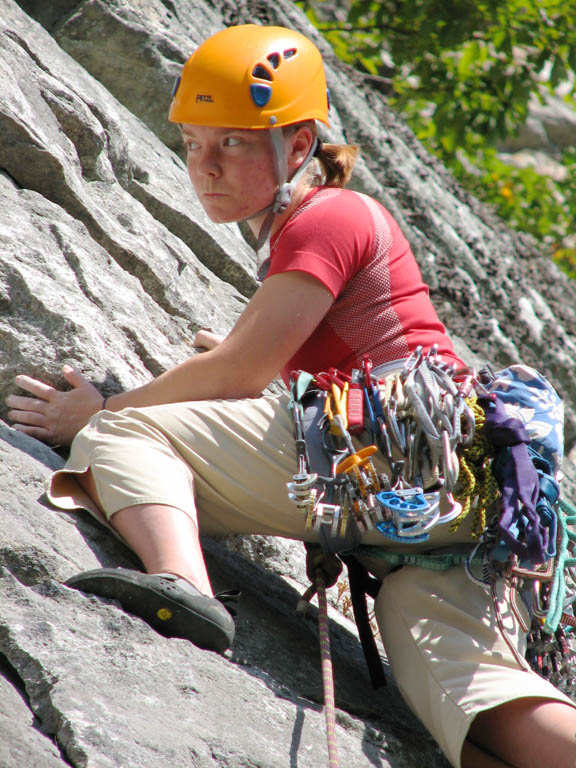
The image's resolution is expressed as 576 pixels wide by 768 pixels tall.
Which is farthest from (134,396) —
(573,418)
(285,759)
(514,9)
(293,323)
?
(514,9)

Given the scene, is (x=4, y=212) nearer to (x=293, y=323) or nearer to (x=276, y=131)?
(x=276, y=131)

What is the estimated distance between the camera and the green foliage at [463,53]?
848 cm

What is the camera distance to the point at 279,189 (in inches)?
129

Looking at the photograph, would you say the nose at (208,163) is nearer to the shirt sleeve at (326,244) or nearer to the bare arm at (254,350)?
the shirt sleeve at (326,244)

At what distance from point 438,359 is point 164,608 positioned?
120cm

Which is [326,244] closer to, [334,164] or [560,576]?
[334,164]

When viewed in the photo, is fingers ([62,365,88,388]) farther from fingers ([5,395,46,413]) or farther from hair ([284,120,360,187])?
hair ([284,120,360,187])

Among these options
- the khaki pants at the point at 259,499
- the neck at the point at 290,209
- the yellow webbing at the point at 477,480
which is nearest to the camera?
the khaki pants at the point at 259,499

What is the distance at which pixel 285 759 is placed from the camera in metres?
2.27

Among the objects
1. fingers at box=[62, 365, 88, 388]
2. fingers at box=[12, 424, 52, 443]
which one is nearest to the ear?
fingers at box=[62, 365, 88, 388]

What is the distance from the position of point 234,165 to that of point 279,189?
185 millimetres

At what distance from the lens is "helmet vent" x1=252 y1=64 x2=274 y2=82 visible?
3.29 meters

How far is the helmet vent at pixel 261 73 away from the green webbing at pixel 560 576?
1.83 m

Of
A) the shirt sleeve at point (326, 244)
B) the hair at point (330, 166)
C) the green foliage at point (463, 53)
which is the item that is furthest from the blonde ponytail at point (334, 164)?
the green foliage at point (463, 53)
